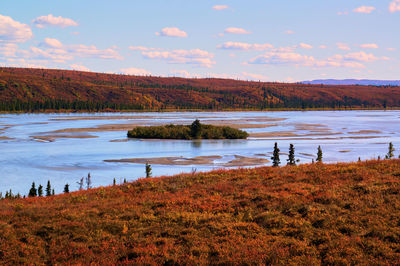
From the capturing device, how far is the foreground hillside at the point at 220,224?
10297mm

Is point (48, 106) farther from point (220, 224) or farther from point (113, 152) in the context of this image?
point (220, 224)

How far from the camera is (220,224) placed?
12.3 m

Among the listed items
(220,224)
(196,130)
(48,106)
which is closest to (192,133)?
(196,130)

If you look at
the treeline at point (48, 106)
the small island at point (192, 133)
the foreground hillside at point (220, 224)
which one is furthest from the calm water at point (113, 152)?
the treeline at point (48, 106)

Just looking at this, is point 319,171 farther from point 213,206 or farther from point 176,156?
point 176,156

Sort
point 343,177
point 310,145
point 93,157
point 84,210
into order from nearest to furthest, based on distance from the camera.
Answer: point 84,210
point 343,177
point 93,157
point 310,145

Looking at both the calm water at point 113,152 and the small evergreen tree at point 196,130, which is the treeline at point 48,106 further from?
the small evergreen tree at point 196,130

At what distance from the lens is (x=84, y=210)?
47.6 feet

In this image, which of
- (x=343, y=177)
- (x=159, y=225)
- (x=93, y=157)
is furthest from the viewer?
(x=93, y=157)

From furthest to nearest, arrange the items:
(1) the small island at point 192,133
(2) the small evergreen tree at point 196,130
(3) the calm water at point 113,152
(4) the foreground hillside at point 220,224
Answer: (1) the small island at point 192,133, (2) the small evergreen tree at point 196,130, (3) the calm water at point 113,152, (4) the foreground hillside at point 220,224

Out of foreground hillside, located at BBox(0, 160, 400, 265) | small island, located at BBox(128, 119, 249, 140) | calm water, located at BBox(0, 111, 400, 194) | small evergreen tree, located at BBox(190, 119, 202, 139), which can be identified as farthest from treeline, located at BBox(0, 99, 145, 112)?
foreground hillside, located at BBox(0, 160, 400, 265)

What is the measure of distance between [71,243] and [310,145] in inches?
1881

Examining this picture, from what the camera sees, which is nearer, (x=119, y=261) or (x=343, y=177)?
(x=119, y=261)

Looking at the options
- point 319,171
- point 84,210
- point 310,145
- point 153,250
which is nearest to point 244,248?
point 153,250
